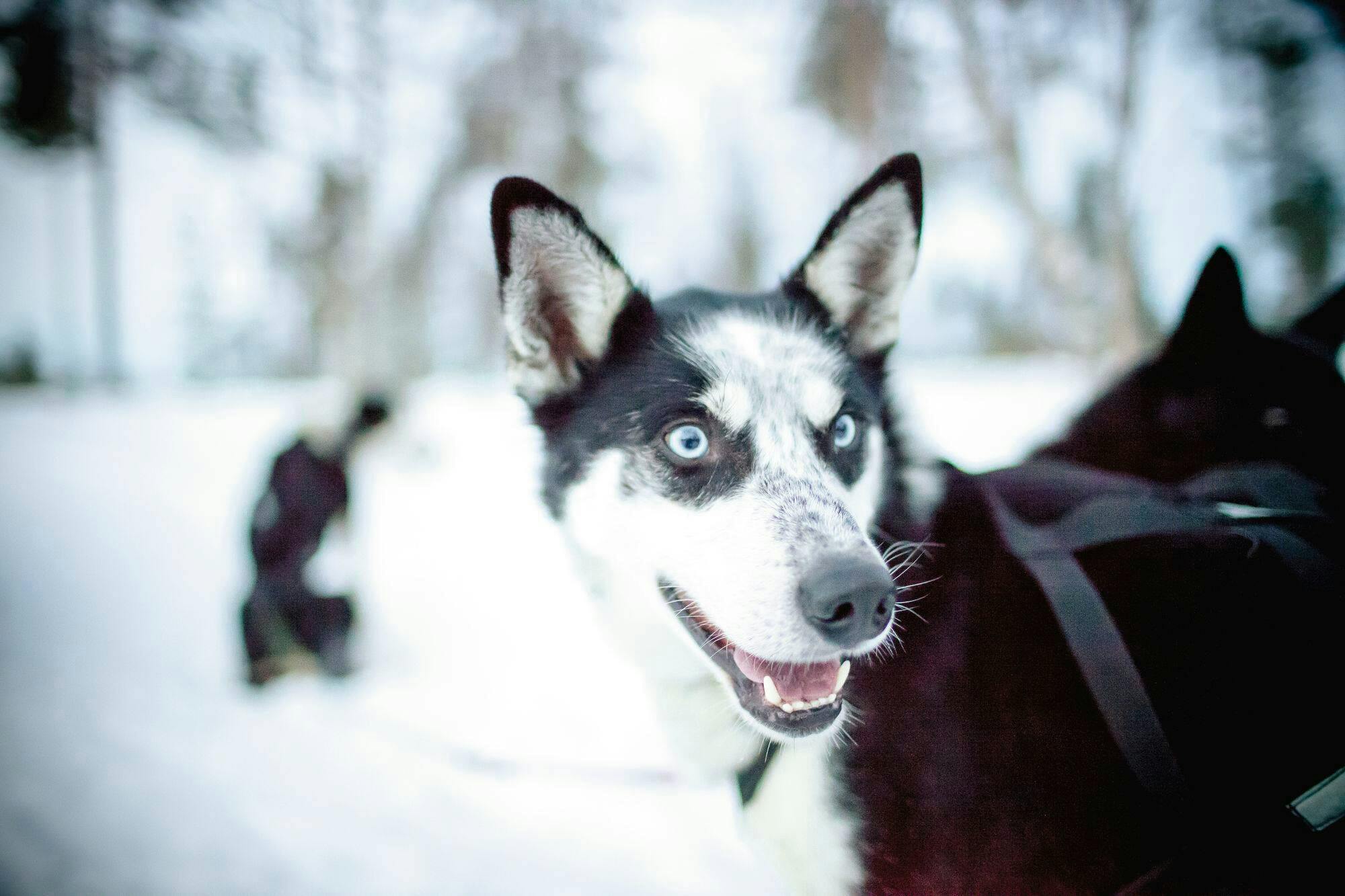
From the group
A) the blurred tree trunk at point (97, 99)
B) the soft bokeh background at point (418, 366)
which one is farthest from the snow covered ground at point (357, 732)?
the blurred tree trunk at point (97, 99)

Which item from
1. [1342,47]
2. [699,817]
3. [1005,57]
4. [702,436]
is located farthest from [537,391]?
[1342,47]

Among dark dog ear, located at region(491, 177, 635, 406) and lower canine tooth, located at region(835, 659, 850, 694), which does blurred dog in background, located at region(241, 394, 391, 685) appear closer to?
dark dog ear, located at region(491, 177, 635, 406)

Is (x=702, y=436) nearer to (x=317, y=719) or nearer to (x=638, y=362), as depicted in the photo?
(x=638, y=362)

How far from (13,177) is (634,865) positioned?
8814 mm

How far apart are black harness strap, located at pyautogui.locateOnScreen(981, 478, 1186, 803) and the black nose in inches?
14.9

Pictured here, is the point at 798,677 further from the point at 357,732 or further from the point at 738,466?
the point at 357,732

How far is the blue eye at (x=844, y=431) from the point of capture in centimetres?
146

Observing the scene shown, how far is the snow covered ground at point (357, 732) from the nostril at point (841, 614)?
82cm

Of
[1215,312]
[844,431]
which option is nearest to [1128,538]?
[844,431]

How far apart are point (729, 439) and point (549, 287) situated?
63 cm

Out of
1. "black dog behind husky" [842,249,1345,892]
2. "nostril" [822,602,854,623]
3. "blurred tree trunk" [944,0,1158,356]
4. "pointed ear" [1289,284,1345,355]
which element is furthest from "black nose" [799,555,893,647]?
"blurred tree trunk" [944,0,1158,356]

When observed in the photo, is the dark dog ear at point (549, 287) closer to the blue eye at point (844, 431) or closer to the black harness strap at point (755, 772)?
the blue eye at point (844, 431)

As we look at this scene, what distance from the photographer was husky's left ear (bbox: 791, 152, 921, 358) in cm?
149

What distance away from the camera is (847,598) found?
1075mm
